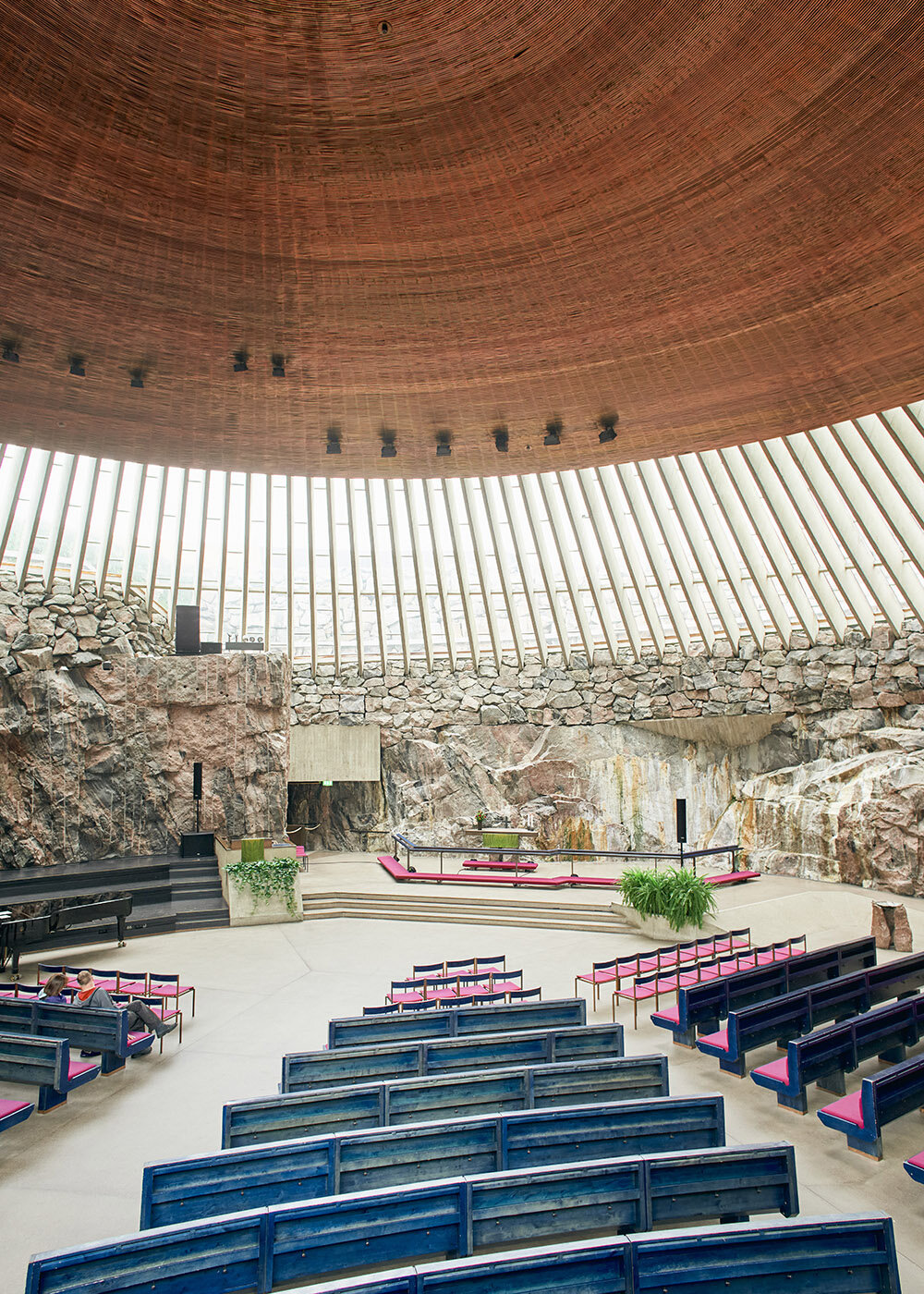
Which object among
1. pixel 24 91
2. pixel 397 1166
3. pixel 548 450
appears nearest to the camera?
pixel 397 1166

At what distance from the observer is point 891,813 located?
14.2 m

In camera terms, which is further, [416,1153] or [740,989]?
[740,989]

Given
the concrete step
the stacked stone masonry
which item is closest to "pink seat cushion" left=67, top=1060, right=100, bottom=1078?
the concrete step

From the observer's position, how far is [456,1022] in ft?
20.1

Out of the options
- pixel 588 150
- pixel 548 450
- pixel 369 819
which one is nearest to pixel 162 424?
pixel 548 450

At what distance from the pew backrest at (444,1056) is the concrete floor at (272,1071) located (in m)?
0.73

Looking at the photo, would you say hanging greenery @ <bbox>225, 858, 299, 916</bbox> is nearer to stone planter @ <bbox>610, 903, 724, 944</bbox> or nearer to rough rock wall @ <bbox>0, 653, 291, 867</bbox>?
rough rock wall @ <bbox>0, 653, 291, 867</bbox>

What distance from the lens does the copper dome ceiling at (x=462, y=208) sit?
14.8ft

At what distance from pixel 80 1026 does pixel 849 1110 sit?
5.77 m

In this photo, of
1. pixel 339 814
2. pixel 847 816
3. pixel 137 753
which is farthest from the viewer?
pixel 339 814

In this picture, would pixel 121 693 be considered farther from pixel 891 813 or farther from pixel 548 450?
Result: pixel 891 813

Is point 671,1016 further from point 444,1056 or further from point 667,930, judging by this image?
point 667,930

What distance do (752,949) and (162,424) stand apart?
365 inches

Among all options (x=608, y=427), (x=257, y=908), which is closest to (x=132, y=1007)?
(x=257, y=908)
